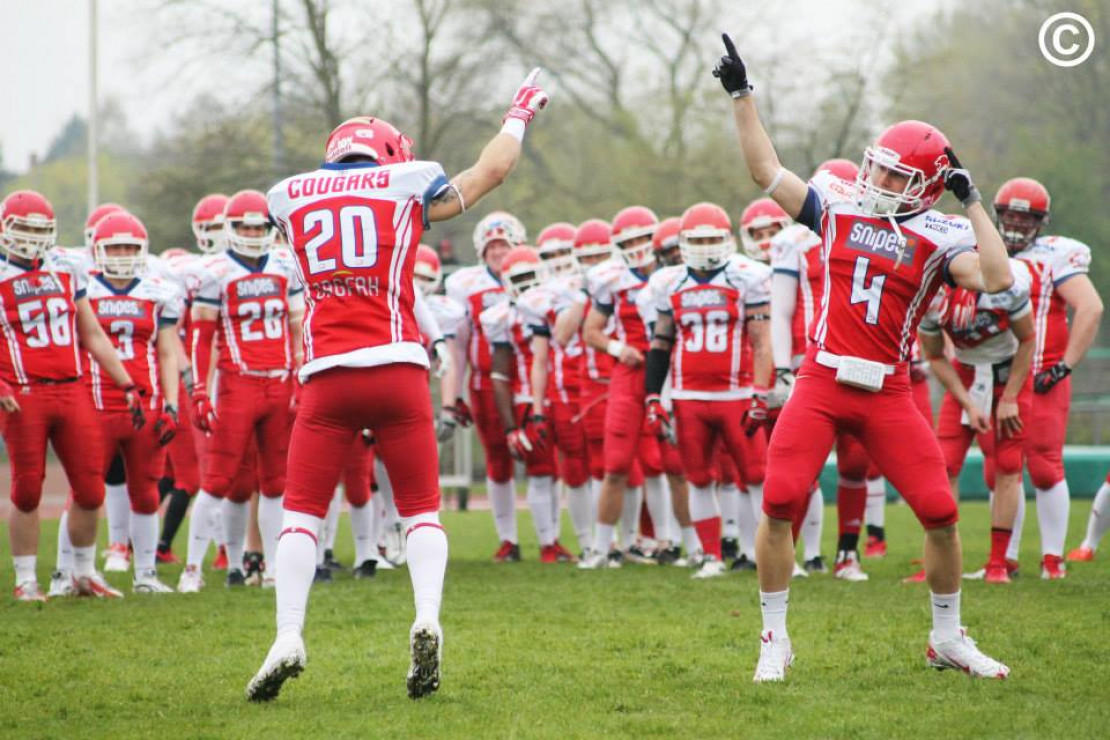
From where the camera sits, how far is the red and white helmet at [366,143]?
5.54 metres

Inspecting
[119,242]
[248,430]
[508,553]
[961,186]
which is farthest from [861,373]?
[508,553]

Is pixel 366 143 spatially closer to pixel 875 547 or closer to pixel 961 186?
pixel 961 186

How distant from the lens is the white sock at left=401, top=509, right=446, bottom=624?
5.31 m

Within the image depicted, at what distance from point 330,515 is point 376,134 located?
552 cm

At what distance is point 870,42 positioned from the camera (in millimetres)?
27078

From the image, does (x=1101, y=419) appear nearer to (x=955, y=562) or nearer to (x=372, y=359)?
(x=955, y=562)

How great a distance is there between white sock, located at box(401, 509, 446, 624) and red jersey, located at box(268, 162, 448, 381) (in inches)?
24.8

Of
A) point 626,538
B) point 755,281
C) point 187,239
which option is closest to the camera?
point 755,281

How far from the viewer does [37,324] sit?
835cm

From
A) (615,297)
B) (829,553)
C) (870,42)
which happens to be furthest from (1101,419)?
(615,297)

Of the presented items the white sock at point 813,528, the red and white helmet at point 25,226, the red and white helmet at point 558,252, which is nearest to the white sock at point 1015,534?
the white sock at point 813,528

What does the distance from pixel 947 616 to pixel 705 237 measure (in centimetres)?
407

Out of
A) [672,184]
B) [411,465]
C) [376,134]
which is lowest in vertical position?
[411,465]

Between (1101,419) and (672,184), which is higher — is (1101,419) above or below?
below
